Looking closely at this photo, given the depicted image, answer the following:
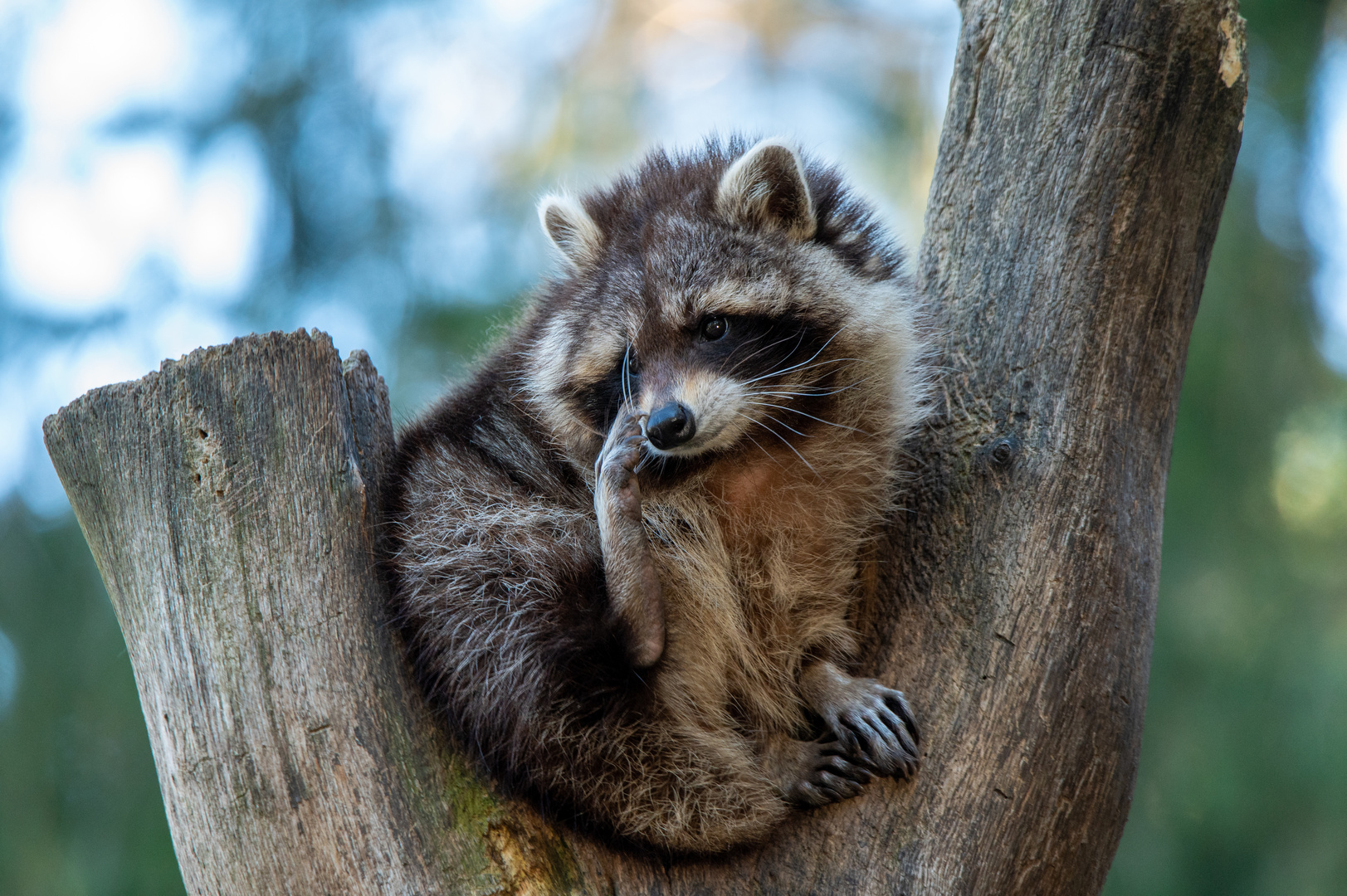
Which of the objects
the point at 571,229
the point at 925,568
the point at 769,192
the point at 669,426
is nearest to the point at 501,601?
the point at 669,426

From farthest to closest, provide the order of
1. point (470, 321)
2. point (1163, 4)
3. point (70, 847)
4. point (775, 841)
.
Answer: point (470, 321) < point (70, 847) < point (1163, 4) < point (775, 841)

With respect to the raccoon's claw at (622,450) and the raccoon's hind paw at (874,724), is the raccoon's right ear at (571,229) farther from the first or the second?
the raccoon's hind paw at (874,724)

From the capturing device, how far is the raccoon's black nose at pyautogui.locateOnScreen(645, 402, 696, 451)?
7.06 feet

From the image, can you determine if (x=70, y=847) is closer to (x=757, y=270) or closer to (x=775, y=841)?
(x=775, y=841)

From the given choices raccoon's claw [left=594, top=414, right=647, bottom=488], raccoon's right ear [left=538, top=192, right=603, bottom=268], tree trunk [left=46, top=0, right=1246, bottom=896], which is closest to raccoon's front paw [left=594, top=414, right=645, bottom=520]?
raccoon's claw [left=594, top=414, right=647, bottom=488]

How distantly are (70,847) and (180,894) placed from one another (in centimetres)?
43

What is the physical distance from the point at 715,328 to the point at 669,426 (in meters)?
0.35

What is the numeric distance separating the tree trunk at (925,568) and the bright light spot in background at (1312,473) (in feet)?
7.94

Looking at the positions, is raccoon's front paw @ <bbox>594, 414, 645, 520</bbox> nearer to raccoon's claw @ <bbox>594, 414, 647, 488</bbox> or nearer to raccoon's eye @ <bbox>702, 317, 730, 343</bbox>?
raccoon's claw @ <bbox>594, 414, 647, 488</bbox>

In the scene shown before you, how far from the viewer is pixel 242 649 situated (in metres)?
1.90

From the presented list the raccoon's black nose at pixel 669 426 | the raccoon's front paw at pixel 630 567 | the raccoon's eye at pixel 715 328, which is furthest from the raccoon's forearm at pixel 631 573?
the raccoon's eye at pixel 715 328

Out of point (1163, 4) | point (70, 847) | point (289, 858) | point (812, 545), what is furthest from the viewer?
point (70, 847)

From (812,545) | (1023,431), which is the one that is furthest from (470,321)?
(1023,431)

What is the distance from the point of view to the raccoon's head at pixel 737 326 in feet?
7.70
